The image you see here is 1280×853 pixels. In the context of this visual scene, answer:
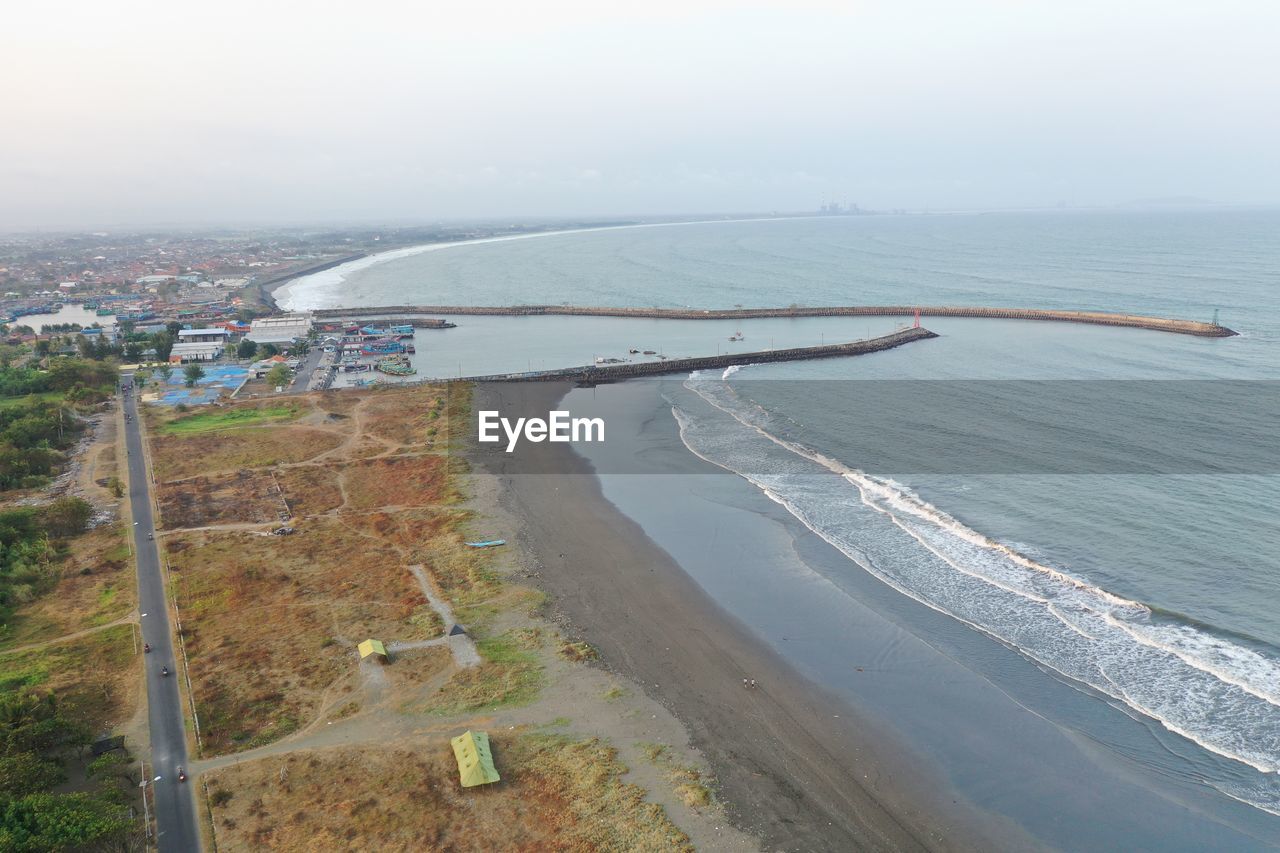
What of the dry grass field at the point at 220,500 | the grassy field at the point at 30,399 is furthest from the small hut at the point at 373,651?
the grassy field at the point at 30,399

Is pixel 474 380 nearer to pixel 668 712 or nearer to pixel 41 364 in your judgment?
pixel 41 364

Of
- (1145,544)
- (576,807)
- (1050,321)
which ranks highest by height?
(1050,321)

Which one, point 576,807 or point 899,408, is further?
point 899,408

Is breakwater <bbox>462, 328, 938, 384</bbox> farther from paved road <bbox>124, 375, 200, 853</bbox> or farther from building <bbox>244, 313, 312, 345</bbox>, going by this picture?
paved road <bbox>124, 375, 200, 853</bbox>

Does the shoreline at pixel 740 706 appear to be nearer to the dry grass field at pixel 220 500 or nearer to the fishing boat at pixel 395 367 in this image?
the dry grass field at pixel 220 500

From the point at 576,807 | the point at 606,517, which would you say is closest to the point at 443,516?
the point at 606,517

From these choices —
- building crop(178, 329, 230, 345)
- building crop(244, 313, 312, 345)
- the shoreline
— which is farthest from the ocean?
building crop(178, 329, 230, 345)

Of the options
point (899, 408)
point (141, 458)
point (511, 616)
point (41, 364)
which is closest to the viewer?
point (511, 616)
